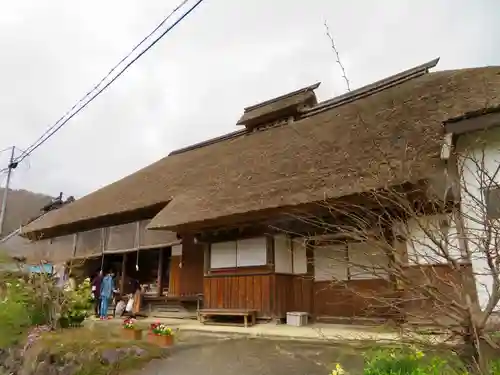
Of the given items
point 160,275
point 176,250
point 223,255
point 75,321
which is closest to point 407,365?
point 223,255

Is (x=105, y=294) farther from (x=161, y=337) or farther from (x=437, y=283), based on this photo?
(x=437, y=283)

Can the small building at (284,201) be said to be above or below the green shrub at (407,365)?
above

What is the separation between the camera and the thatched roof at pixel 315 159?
7.04 meters

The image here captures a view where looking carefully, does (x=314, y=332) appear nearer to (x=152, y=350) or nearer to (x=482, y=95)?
(x=152, y=350)

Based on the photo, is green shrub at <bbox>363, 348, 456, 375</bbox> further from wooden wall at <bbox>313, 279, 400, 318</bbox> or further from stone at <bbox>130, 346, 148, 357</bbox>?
wooden wall at <bbox>313, 279, 400, 318</bbox>

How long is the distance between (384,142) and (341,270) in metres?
2.82

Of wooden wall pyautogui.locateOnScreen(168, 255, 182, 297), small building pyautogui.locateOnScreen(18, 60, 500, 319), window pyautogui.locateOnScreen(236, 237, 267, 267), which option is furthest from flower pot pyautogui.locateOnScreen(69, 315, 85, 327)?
window pyautogui.locateOnScreen(236, 237, 267, 267)

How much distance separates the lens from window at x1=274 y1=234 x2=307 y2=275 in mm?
8734

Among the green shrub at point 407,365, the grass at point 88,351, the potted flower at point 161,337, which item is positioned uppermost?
the green shrub at point 407,365

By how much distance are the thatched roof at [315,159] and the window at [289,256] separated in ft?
4.33

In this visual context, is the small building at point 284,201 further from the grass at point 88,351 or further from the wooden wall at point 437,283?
the grass at point 88,351

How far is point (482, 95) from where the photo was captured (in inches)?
308

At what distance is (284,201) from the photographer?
7.47 meters

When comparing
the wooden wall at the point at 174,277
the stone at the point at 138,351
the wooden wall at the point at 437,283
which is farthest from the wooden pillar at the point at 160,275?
the wooden wall at the point at 437,283
